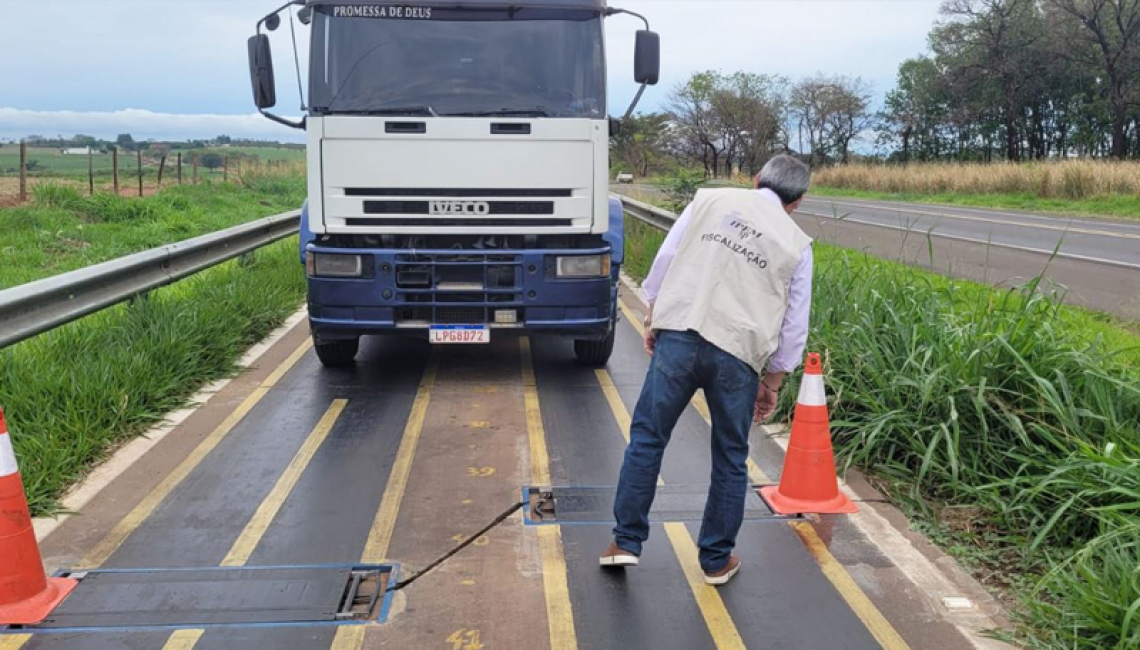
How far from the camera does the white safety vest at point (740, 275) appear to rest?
3.87 meters

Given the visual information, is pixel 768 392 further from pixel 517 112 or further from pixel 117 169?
pixel 117 169

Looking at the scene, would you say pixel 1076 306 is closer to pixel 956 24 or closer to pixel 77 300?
pixel 77 300

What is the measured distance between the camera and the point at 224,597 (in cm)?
393

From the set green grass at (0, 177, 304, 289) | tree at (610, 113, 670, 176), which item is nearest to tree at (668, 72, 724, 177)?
tree at (610, 113, 670, 176)

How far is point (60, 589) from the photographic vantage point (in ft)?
13.0

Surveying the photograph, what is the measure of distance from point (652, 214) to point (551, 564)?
387 inches

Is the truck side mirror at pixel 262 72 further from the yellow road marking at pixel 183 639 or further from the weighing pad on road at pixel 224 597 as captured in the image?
the yellow road marking at pixel 183 639

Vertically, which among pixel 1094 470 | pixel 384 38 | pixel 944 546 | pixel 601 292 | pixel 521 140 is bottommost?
pixel 944 546

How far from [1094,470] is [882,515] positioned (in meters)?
1.01

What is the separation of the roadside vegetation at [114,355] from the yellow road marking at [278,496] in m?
1.04

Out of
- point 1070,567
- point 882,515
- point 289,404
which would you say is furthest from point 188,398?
point 1070,567

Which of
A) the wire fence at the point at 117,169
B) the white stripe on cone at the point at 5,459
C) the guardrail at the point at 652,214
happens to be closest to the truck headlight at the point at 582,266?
the guardrail at the point at 652,214

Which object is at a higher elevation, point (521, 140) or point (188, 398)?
point (521, 140)

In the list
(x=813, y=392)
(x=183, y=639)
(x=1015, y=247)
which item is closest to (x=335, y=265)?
(x=813, y=392)
